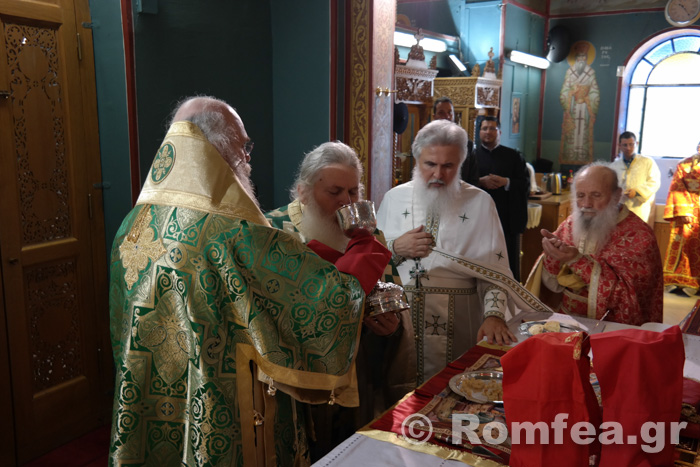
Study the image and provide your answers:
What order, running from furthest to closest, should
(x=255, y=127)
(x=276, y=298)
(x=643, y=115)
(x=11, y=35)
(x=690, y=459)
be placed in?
(x=643, y=115), (x=255, y=127), (x=11, y=35), (x=276, y=298), (x=690, y=459)

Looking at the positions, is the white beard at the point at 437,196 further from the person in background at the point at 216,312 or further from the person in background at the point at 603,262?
the person in background at the point at 216,312

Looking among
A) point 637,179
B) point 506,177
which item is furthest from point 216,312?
point 637,179

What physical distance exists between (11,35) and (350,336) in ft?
7.28

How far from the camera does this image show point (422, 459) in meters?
1.48

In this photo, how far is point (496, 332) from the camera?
2.29m

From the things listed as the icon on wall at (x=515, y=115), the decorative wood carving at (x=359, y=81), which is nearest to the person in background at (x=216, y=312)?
the decorative wood carving at (x=359, y=81)

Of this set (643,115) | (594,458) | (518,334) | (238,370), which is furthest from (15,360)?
(643,115)

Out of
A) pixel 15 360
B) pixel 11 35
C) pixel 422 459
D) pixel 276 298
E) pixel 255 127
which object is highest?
pixel 11 35

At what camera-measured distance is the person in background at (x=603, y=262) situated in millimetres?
2768

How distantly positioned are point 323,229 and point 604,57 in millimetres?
9630

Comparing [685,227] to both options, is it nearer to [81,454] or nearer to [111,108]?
[111,108]

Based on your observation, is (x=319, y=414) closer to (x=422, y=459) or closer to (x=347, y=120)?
(x=422, y=459)

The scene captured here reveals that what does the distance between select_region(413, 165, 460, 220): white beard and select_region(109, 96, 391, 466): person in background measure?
0.85 meters

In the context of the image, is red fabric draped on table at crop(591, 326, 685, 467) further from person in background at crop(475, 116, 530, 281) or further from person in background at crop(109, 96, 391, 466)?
person in background at crop(475, 116, 530, 281)
